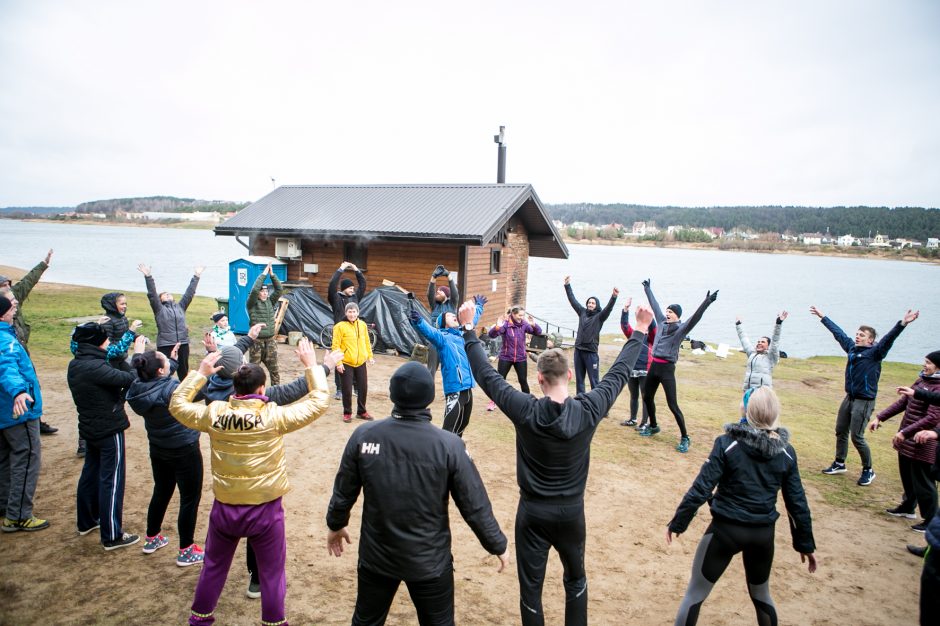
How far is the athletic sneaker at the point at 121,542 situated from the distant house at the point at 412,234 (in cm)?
987

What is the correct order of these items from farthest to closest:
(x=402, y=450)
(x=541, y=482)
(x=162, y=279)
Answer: (x=162, y=279) → (x=541, y=482) → (x=402, y=450)

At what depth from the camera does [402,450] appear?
2859mm

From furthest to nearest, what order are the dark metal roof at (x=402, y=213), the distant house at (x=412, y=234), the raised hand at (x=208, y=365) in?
the distant house at (x=412, y=234)
the dark metal roof at (x=402, y=213)
the raised hand at (x=208, y=365)

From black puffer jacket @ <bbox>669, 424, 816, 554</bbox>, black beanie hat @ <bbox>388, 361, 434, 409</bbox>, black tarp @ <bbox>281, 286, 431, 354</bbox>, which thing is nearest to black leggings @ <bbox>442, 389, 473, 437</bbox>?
black puffer jacket @ <bbox>669, 424, 816, 554</bbox>

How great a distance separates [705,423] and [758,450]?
653 cm

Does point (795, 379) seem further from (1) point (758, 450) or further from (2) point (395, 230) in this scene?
(1) point (758, 450)

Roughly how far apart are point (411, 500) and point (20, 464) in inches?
165

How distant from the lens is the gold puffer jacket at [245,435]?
3.35m

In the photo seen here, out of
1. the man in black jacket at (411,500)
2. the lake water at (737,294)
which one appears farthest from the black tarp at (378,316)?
the lake water at (737,294)

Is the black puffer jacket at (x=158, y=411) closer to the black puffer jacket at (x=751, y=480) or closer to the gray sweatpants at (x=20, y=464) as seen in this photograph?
the gray sweatpants at (x=20, y=464)

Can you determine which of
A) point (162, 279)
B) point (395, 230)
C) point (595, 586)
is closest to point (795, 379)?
point (395, 230)

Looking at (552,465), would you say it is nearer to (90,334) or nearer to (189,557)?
(189,557)

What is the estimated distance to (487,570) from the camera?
15.4 feet

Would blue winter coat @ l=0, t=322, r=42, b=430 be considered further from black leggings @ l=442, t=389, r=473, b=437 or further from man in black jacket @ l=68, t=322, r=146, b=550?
black leggings @ l=442, t=389, r=473, b=437
